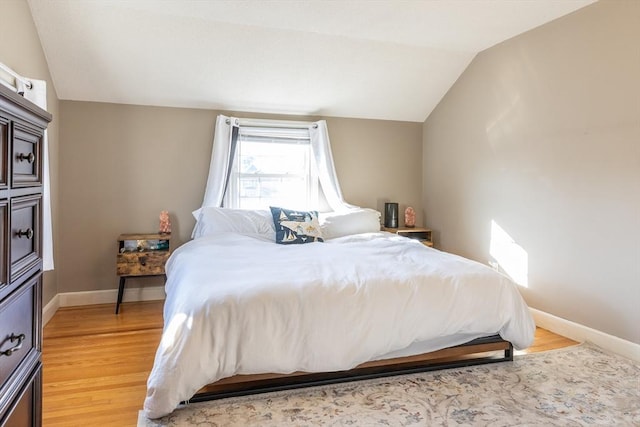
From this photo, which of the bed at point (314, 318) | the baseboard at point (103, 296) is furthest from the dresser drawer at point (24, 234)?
the baseboard at point (103, 296)

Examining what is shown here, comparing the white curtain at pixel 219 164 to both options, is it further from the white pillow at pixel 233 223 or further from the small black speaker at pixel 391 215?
the small black speaker at pixel 391 215

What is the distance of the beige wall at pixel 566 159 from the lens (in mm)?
2568

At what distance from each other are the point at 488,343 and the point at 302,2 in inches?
102

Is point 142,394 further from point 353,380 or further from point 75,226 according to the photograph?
point 75,226

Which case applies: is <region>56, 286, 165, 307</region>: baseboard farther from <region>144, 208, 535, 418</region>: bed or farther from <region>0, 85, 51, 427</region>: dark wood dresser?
<region>0, 85, 51, 427</region>: dark wood dresser

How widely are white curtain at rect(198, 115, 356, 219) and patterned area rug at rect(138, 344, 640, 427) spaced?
7.12 feet

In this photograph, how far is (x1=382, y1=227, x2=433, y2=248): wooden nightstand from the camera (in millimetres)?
4328

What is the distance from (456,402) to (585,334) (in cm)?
151

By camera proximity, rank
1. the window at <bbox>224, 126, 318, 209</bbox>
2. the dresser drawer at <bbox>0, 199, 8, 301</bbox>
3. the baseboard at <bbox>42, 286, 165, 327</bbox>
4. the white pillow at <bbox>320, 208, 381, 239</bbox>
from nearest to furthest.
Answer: the dresser drawer at <bbox>0, 199, 8, 301</bbox>, the baseboard at <bbox>42, 286, 165, 327</bbox>, the white pillow at <bbox>320, 208, 381, 239</bbox>, the window at <bbox>224, 126, 318, 209</bbox>

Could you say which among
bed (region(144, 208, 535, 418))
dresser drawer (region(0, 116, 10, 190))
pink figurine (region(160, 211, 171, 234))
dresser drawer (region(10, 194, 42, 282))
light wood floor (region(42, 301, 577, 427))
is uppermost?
dresser drawer (region(0, 116, 10, 190))

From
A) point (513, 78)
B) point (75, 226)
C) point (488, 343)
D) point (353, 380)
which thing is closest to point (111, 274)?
point (75, 226)

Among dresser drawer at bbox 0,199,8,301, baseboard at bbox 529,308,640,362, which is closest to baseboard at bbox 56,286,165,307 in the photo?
dresser drawer at bbox 0,199,8,301

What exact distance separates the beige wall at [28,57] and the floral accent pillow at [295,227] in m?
1.98

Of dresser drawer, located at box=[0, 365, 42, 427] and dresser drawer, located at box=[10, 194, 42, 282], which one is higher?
dresser drawer, located at box=[10, 194, 42, 282]
